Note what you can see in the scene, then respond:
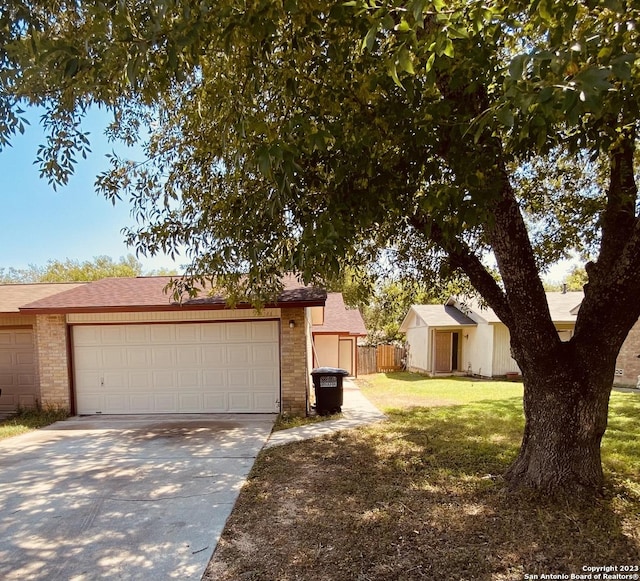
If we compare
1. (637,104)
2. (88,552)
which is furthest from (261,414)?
(637,104)

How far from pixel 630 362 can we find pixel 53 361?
62.2 feet

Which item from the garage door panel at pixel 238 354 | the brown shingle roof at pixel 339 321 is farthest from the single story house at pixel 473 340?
the garage door panel at pixel 238 354

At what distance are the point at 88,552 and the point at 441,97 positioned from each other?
5.19 metres

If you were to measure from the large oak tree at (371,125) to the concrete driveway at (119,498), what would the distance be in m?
2.60

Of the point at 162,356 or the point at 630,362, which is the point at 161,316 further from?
the point at 630,362

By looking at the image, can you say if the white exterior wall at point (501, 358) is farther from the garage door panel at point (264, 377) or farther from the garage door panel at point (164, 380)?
the garage door panel at point (164, 380)

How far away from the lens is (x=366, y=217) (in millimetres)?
3160

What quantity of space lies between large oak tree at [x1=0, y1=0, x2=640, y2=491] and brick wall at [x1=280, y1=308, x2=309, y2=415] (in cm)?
328

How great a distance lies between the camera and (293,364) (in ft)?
29.0

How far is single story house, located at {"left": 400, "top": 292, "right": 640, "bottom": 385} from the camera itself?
15867 millimetres

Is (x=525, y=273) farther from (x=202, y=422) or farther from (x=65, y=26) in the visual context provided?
(x=202, y=422)

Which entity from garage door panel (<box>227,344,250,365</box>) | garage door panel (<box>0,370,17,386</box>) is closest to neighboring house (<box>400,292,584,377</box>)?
garage door panel (<box>227,344,250,365</box>)

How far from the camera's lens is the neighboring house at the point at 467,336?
17.2m

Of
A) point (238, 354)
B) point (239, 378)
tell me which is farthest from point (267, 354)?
point (239, 378)
